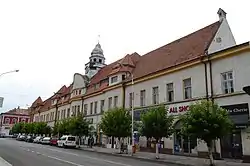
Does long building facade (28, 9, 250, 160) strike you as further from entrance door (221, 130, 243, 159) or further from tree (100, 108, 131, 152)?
tree (100, 108, 131, 152)

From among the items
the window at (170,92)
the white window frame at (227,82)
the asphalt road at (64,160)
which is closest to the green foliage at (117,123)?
the window at (170,92)

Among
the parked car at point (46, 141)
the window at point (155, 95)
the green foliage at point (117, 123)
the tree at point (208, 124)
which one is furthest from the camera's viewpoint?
the parked car at point (46, 141)

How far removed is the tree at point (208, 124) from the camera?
20.2 metres

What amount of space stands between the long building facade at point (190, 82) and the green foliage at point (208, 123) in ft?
3.81

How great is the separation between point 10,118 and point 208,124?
111 metres

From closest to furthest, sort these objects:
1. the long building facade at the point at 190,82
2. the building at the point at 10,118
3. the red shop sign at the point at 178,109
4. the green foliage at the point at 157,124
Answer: the long building facade at the point at 190,82 < the green foliage at the point at 157,124 < the red shop sign at the point at 178,109 < the building at the point at 10,118

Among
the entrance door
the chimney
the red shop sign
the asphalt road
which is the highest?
the chimney

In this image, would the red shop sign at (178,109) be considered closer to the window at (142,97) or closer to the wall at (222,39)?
the window at (142,97)

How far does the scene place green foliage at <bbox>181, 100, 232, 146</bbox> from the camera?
20.2 m

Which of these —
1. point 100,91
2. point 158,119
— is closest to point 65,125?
point 100,91

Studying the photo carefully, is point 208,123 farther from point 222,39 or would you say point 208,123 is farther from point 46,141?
point 46,141

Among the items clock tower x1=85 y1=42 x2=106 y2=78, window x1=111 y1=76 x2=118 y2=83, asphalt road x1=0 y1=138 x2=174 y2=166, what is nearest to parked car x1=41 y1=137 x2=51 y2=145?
clock tower x1=85 y1=42 x2=106 y2=78

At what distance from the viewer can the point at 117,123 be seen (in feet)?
108

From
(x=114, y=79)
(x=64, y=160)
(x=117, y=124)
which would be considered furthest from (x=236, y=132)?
(x=114, y=79)
